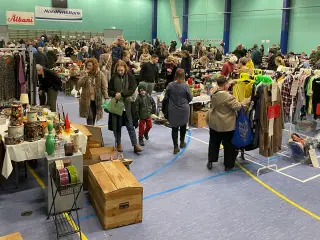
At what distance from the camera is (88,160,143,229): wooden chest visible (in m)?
3.90

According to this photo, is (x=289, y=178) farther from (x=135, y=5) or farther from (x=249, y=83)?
(x=135, y=5)

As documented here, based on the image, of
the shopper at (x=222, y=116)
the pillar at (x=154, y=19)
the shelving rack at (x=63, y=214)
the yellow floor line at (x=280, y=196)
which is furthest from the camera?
the pillar at (x=154, y=19)

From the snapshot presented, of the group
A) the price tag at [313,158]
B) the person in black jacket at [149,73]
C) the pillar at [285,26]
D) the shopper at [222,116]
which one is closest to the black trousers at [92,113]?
the shopper at [222,116]

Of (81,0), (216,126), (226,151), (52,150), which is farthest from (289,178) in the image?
(81,0)

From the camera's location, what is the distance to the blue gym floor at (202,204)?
12.9 ft

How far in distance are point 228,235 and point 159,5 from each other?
83.6 ft

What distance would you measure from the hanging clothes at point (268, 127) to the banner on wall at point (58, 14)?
67.7 ft

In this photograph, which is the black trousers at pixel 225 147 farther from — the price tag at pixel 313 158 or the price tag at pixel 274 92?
the price tag at pixel 313 158

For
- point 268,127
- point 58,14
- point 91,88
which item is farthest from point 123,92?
point 58,14

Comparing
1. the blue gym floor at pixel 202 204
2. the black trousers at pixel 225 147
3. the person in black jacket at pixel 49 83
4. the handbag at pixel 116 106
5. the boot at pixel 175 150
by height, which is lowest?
the blue gym floor at pixel 202 204

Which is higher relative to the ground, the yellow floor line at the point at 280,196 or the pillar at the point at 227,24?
the pillar at the point at 227,24

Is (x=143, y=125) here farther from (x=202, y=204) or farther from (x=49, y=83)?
(x=202, y=204)

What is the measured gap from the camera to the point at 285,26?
18.7 metres

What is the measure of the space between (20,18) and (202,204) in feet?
69.0
